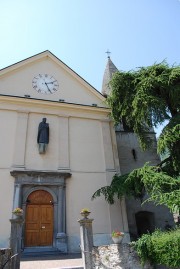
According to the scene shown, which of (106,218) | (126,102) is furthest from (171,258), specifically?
(126,102)

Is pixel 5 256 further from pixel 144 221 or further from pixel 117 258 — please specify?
pixel 144 221

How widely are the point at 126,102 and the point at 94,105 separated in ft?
10.2

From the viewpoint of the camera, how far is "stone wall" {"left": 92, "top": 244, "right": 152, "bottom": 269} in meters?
6.99

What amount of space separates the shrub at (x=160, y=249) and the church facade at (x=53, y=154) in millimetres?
4368

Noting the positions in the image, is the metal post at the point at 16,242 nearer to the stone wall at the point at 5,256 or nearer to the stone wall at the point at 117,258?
the stone wall at the point at 5,256

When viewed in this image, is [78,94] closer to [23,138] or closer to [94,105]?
[94,105]

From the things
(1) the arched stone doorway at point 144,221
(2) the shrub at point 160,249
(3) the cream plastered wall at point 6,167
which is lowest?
(2) the shrub at point 160,249

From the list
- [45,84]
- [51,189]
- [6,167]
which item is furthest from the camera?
[45,84]

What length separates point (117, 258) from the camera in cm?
707

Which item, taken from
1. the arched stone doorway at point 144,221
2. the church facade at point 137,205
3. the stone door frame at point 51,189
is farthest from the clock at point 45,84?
the arched stone doorway at point 144,221

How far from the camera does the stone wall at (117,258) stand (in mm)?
6992

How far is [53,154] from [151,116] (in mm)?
5027

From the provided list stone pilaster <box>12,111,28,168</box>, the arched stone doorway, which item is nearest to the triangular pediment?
stone pilaster <box>12,111,28,168</box>

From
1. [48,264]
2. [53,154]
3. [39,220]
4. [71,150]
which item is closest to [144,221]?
[71,150]
